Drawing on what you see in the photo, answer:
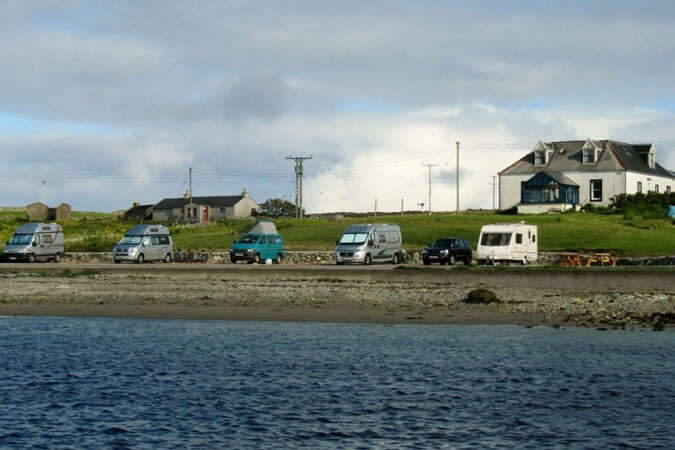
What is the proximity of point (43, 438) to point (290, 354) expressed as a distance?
930cm

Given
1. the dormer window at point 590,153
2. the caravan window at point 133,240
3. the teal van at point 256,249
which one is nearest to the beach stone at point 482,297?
the teal van at point 256,249

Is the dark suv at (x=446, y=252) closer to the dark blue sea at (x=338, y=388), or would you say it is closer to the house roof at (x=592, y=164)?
the dark blue sea at (x=338, y=388)

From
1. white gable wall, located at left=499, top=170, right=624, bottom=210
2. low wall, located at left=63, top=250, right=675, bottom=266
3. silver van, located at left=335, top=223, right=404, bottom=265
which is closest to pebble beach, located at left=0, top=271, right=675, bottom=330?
silver van, located at left=335, top=223, right=404, bottom=265

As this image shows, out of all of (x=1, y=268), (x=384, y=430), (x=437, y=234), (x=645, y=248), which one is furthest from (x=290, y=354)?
(x=437, y=234)

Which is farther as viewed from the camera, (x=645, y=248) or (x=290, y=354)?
(x=645, y=248)

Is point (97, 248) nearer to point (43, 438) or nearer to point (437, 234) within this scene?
point (437, 234)

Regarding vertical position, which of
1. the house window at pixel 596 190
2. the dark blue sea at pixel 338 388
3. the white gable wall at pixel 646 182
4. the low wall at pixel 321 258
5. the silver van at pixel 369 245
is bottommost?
the dark blue sea at pixel 338 388

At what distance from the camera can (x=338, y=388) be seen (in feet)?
66.9

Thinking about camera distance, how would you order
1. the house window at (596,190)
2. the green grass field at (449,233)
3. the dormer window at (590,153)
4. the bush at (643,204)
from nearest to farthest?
the green grass field at (449,233), the bush at (643,204), the house window at (596,190), the dormer window at (590,153)

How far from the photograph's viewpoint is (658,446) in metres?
15.5

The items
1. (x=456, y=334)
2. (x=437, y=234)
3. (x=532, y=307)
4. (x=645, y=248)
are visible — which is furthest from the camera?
(x=437, y=234)

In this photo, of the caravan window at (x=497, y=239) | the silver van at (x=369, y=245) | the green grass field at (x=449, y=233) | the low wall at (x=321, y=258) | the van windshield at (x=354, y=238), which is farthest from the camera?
the green grass field at (x=449, y=233)

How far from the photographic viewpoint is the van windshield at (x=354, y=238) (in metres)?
54.6

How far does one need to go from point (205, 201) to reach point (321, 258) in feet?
234
